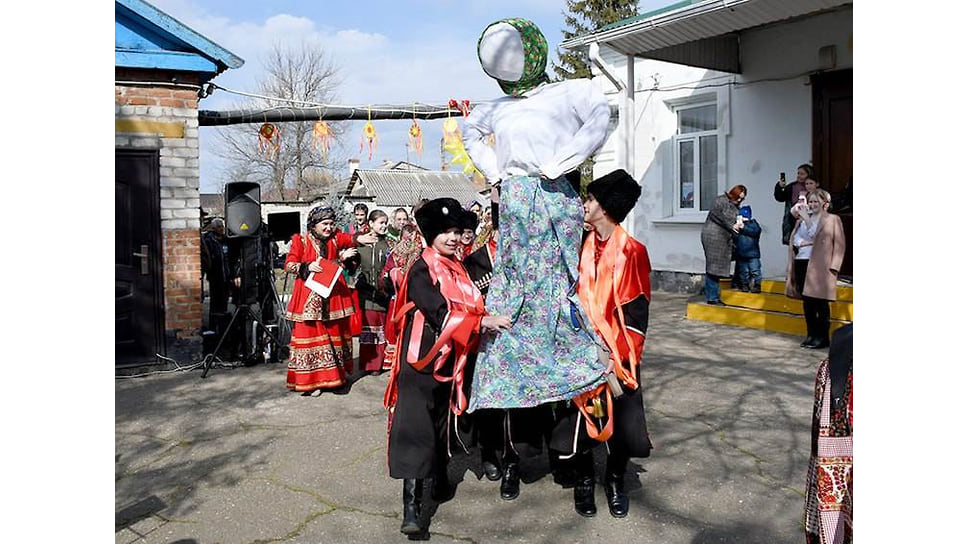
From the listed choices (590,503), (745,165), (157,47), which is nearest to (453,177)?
(745,165)

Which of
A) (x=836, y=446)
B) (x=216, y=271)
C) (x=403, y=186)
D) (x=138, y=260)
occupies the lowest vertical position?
(x=836, y=446)

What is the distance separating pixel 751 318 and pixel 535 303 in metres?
6.31

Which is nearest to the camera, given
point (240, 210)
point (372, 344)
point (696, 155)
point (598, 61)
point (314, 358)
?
point (314, 358)

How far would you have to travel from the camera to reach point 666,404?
5.52m

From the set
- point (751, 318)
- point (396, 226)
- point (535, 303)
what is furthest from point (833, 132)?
point (535, 303)

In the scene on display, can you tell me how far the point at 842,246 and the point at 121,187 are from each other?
6.99 metres

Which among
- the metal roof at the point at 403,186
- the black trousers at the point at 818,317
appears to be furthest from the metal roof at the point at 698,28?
the metal roof at the point at 403,186

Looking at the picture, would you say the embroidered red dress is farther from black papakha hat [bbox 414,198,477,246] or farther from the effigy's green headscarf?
the effigy's green headscarf

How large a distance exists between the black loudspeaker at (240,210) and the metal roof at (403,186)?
93.9 ft

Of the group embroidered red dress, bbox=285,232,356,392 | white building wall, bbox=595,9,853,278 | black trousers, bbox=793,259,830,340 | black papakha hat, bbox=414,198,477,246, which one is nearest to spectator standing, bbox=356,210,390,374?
embroidered red dress, bbox=285,232,356,392

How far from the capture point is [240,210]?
24.8ft

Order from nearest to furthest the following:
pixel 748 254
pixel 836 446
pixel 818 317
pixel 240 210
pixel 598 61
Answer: pixel 836 446
pixel 818 317
pixel 240 210
pixel 748 254
pixel 598 61

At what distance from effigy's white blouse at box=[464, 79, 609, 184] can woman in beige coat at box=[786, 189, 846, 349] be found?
4.74 meters

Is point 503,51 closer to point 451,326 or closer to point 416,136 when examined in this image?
point 451,326
